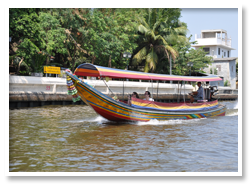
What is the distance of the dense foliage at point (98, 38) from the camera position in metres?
18.2

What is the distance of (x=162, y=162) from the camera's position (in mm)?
6465

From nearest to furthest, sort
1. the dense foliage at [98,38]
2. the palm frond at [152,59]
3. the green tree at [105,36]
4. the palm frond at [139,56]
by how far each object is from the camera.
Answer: the dense foliage at [98,38] → the green tree at [105,36] → the palm frond at [152,59] → the palm frond at [139,56]

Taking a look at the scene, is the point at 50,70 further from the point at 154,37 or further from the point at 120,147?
the point at 154,37

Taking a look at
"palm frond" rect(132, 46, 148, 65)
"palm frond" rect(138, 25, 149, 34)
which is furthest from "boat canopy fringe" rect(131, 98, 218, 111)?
"palm frond" rect(138, 25, 149, 34)

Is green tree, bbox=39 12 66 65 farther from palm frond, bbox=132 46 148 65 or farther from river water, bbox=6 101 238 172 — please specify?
river water, bbox=6 101 238 172

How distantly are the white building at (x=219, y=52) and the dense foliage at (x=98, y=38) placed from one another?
1143cm

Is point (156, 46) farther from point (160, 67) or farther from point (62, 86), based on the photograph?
point (62, 86)

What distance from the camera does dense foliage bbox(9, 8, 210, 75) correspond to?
18.2 meters

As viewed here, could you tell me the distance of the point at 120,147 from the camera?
7.73m

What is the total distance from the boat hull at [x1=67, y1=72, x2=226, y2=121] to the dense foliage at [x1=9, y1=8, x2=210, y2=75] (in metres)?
8.00

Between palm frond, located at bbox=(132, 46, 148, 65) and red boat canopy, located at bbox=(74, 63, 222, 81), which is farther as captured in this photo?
palm frond, located at bbox=(132, 46, 148, 65)

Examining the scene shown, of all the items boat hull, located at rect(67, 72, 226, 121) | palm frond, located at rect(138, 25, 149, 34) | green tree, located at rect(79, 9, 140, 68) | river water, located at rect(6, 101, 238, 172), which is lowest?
river water, located at rect(6, 101, 238, 172)

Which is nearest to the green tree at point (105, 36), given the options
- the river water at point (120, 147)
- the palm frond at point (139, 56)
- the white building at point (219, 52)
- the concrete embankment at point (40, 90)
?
the palm frond at point (139, 56)

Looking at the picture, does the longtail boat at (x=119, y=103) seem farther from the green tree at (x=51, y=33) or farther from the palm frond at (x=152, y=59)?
the palm frond at (x=152, y=59)
